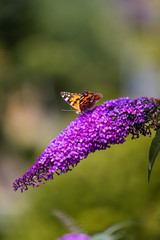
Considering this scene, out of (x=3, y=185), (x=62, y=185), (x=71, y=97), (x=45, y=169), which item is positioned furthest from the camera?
(x=3, y=185)

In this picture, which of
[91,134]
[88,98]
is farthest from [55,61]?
[91,134]

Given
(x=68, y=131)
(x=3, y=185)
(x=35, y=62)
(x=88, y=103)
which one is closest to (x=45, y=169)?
(x=68, y=131)

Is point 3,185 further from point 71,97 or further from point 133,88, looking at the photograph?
point 71,97

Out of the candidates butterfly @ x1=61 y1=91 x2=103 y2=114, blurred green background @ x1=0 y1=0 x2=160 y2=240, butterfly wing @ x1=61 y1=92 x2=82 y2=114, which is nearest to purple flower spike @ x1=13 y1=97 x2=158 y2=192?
butterfly @ x1=61 y1=91 x2=103 y2=114

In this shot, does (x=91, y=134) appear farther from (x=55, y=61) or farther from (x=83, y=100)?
(x=55, y=61)

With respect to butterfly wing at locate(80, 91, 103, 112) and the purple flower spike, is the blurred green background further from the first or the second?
the purple flower spike

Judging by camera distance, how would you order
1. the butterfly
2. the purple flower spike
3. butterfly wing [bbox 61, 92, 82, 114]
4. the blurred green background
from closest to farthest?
the purple flower spike, the butterfly, butterfly wing [bbox 61, 92, 82, 114], the blurred green background

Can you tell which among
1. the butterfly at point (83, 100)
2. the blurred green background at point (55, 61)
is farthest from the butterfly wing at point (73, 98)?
the blurred green background at point (55, 61)
